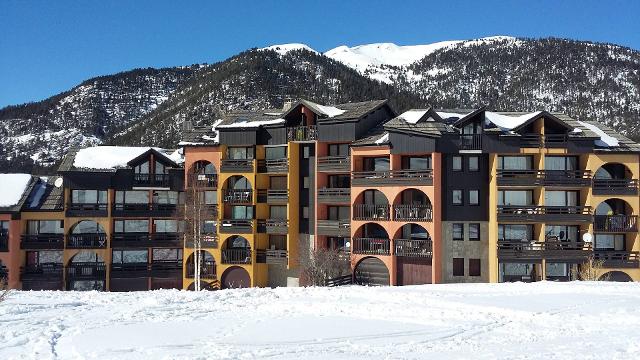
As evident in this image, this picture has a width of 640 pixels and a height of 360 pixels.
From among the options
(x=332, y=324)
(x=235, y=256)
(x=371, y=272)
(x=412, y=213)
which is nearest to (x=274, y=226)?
(x=235, y=256)

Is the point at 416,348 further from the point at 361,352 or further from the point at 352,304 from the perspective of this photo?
the point at 352,304

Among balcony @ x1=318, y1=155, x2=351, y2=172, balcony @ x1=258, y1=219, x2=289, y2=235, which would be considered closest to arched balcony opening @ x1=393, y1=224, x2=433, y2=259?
balcony @ x1=318, y1=155, x2=351, y2=172

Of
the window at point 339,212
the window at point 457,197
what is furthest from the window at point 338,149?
the window at point 457,197

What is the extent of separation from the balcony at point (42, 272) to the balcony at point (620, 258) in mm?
38931

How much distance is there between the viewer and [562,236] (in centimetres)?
4081

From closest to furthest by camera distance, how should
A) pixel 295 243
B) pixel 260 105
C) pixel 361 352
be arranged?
pixel 361 352
pixel 295 243
pixel 260 105

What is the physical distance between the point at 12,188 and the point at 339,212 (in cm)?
2599

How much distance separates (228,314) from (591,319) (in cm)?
1350

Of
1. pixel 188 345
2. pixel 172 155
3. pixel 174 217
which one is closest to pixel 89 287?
pixel 174 217

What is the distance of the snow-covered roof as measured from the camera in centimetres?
4860

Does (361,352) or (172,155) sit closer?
(361,352)

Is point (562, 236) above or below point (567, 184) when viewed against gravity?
below

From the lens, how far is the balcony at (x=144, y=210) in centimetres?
4847

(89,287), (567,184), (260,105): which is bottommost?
(89,287)
